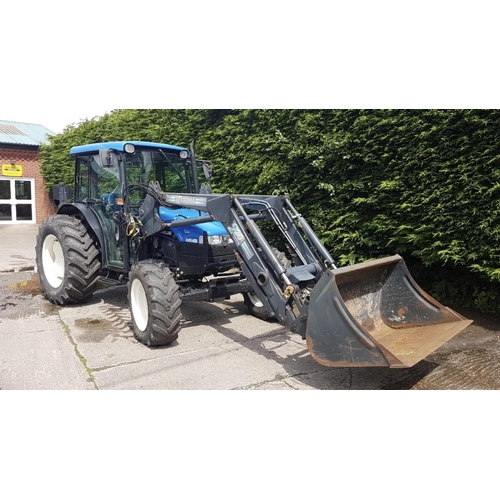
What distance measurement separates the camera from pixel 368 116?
20.1 feet

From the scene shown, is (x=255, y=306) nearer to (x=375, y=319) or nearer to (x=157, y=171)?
(x=375, y=319)

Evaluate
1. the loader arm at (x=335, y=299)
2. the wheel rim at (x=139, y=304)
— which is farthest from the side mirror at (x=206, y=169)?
the wheel rim at (x=139, y=304)

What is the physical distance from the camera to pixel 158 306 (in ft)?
15.2

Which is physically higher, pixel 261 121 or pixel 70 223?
pixel 261 121

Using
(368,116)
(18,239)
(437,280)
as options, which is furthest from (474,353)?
(18,239)

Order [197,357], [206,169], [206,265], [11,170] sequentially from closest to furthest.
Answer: [197,357] < [206,265] < [206,169] < [11,170]

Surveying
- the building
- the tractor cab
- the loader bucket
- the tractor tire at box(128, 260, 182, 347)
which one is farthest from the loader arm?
the building

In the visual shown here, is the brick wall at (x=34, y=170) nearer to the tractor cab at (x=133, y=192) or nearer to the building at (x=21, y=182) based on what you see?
the building at (x=21, y=182)

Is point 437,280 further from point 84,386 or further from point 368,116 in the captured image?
point 84,386

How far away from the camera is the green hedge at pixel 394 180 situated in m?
5.23

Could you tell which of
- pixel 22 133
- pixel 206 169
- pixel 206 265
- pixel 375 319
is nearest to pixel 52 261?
pixel 206 169

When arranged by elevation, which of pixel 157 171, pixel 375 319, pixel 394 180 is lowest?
pixel 375 319

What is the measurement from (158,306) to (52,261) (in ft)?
10.4

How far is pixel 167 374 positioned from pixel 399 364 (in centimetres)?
205
